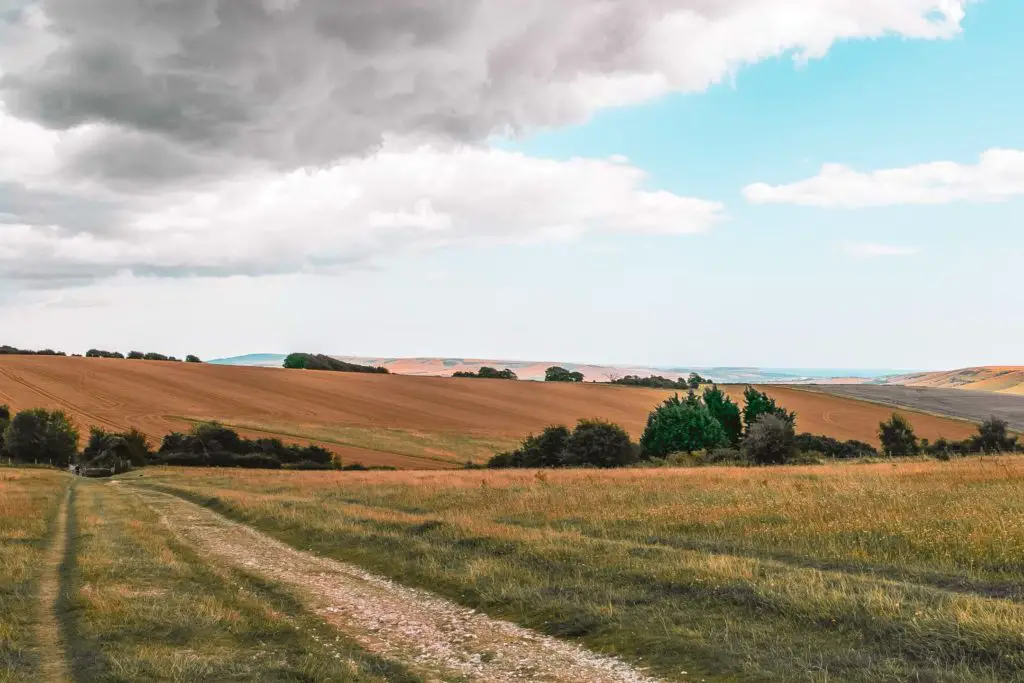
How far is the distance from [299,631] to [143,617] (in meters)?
2.62

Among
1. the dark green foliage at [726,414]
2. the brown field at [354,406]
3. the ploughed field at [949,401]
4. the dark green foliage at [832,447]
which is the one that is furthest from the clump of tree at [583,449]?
the ploughed field at [949,401]

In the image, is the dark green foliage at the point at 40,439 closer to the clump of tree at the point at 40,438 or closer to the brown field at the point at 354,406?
the clump of tree at the point at 40,438

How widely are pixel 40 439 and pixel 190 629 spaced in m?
80.5

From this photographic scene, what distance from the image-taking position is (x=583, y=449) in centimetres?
6744

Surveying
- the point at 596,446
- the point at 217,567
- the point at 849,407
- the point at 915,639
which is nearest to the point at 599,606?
the point at 915,639

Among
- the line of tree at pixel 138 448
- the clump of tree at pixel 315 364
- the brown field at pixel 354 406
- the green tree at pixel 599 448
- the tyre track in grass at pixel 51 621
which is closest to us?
the tyre track in grass at pixel 51 621

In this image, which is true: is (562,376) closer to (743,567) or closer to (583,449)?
(583,449)

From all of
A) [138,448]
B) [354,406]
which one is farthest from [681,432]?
[138,448]

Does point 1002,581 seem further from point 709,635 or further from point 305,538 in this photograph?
point 305,538

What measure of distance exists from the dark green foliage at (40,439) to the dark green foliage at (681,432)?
6275 centimetres

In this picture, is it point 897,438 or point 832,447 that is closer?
point 832,447

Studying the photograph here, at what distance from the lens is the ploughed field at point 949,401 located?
126663 millimetres

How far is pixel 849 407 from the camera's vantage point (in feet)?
433

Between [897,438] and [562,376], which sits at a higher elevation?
[562,376]
